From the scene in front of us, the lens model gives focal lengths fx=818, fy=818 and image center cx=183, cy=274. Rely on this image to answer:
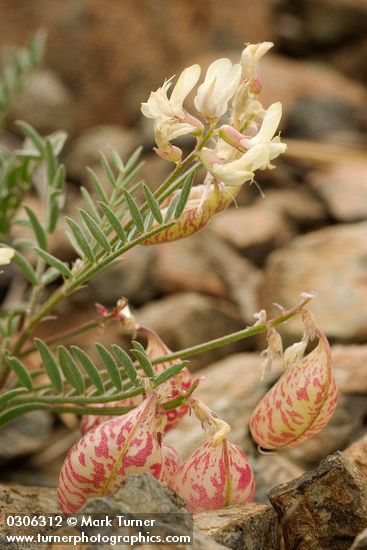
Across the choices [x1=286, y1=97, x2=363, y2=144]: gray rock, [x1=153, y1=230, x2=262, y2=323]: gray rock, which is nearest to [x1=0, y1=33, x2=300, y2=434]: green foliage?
[x1=153, y1=230, x2=262, y2=323]: gray rock

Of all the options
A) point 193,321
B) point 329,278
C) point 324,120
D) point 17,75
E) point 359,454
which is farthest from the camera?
point 324,120

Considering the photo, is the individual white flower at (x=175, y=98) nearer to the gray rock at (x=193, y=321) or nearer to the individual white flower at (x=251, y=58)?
the individual white flower at (x=251, y=58)

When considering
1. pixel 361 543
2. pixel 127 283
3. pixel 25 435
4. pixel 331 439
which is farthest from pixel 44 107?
pixel 361 543

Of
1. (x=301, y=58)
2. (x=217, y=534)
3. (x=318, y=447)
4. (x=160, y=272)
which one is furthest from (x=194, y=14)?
(x=217, y=534)

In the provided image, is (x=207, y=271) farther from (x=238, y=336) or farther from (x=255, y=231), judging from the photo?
(x=238, y=336)

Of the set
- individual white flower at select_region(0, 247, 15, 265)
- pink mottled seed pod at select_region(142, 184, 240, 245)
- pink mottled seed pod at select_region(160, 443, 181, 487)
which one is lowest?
pink mottled seed pod at select_region(160, 443, 181, 487)

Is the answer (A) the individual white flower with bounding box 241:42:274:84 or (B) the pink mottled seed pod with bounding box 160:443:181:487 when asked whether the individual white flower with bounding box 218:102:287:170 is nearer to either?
(A) the individual white flower with bounding box 241:42:274:84
